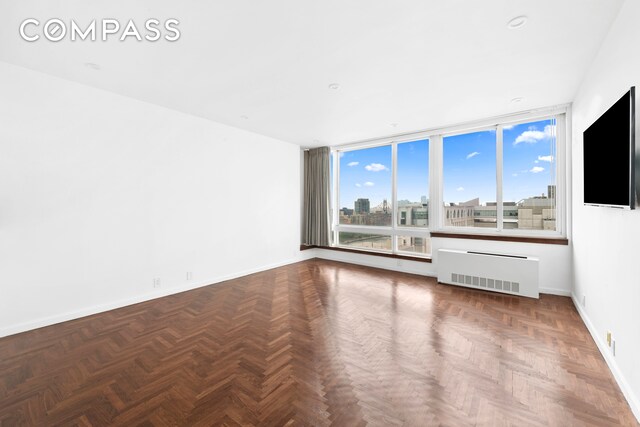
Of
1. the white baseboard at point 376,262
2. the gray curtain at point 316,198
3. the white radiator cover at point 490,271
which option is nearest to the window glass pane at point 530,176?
the white radiator cover at point 490,271

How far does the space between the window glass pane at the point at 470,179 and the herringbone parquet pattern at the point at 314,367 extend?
1530mm

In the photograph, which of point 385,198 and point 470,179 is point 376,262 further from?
point 470,179

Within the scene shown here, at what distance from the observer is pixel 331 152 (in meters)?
6.17

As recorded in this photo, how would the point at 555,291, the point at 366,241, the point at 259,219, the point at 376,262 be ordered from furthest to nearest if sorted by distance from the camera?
the point at 366,241, the point at 376,262, the point at 259,219, the point at 555,291

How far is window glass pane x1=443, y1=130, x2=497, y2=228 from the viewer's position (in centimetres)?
426

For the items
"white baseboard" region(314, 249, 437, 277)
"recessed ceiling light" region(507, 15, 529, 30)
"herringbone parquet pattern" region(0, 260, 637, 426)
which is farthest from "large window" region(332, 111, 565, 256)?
"recessed ceiling light" region(507, 15, 529, 30)

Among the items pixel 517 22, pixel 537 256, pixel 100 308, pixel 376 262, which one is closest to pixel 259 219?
pixel 376 262

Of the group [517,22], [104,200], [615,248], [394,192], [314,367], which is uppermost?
[517,22]

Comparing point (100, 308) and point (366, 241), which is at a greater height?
point (366, 241)

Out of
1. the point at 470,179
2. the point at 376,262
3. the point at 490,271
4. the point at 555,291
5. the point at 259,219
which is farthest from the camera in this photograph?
the point at 376,262

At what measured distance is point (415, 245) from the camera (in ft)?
16.5

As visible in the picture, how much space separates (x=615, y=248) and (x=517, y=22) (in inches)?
73.4

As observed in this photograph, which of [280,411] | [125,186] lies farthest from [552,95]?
[125,186]

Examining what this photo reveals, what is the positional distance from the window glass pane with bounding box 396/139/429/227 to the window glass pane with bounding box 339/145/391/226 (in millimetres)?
267
